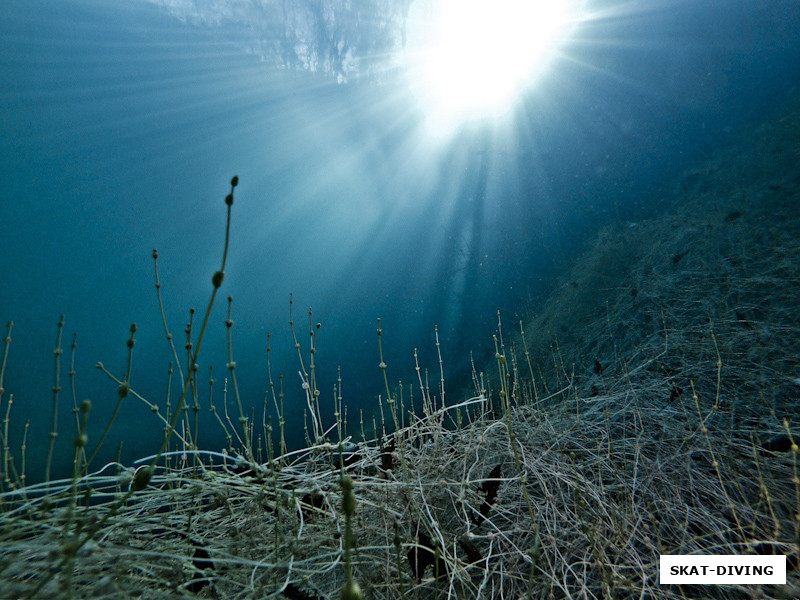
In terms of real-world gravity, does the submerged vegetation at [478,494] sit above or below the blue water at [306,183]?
below

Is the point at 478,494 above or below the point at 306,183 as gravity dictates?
below

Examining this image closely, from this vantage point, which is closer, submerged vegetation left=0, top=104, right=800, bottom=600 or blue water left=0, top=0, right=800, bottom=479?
submerged vegetation left=0, top=104, right=800, bottom=600

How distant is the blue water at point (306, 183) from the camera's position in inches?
327

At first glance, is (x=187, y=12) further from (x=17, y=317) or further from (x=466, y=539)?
(x=466, y=539)

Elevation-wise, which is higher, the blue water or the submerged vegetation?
the blue water

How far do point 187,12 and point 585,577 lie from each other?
23175 mm

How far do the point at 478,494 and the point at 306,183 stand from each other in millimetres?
25509

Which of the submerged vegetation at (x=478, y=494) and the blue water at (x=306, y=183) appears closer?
the submerged vegetation at (x=478, y=494)

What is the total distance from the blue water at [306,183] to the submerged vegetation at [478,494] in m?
5.39

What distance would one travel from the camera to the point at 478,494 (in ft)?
4.12

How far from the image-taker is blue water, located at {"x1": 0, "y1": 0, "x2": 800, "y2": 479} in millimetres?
8305

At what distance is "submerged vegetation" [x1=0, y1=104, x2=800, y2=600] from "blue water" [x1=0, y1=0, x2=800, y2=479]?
539cm

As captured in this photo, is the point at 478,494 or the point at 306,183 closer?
→ the point at 478,494

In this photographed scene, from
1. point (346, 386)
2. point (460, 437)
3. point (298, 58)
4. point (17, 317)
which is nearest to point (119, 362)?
point (17, 317)
